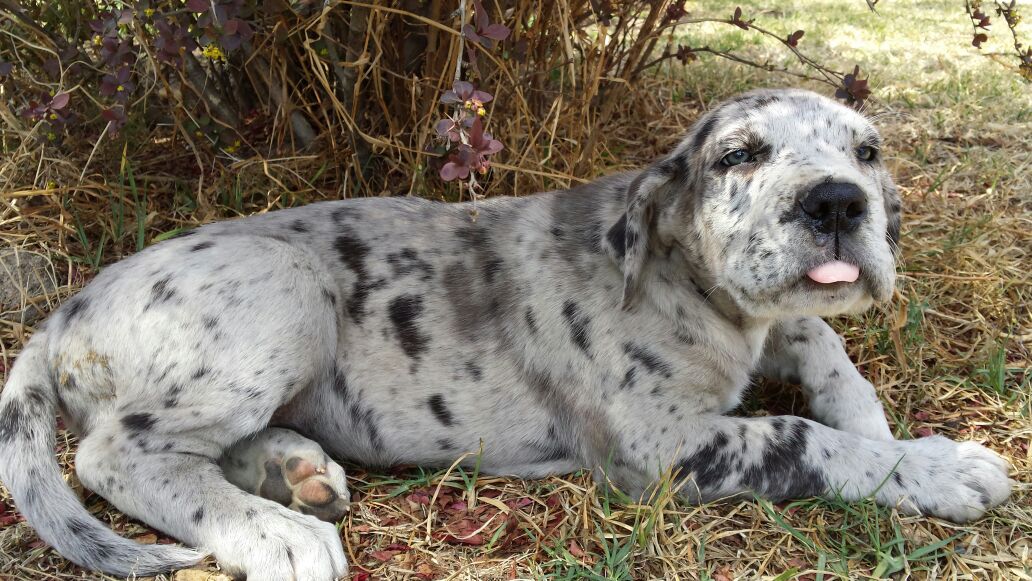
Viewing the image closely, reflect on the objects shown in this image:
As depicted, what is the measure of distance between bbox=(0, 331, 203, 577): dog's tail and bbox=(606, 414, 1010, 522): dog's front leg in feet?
5.53

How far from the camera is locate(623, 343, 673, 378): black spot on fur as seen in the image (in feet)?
11.2

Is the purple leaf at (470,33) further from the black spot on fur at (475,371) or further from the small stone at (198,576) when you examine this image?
the small stone at (198,576)

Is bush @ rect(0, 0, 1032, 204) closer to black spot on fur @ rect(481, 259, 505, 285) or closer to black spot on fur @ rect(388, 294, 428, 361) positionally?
black spot on fur @ rect(481, 259, 505, 285)

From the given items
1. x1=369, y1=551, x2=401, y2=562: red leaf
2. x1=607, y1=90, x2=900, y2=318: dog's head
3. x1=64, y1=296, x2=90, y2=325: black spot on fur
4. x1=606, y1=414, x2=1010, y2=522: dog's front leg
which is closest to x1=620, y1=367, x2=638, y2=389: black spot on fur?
x1=606, y1=414, x2=1010, y2=522: dog's front leg

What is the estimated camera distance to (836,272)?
116 inches

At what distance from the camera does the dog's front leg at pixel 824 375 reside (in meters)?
3.71

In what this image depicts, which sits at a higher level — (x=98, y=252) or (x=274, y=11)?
(x=274, y=11)

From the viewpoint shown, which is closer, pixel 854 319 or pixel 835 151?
pixel 835 151

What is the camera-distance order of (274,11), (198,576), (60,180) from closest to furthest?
(198,576), (274,11), (60,180)

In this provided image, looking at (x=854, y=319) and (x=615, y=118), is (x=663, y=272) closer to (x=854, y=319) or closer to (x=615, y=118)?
(x=854, y=319)

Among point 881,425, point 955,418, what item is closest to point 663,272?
point 881,425

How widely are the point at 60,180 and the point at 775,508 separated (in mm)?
4228

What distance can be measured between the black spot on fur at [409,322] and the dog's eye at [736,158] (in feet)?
4.36

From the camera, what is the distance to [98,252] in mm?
4770
